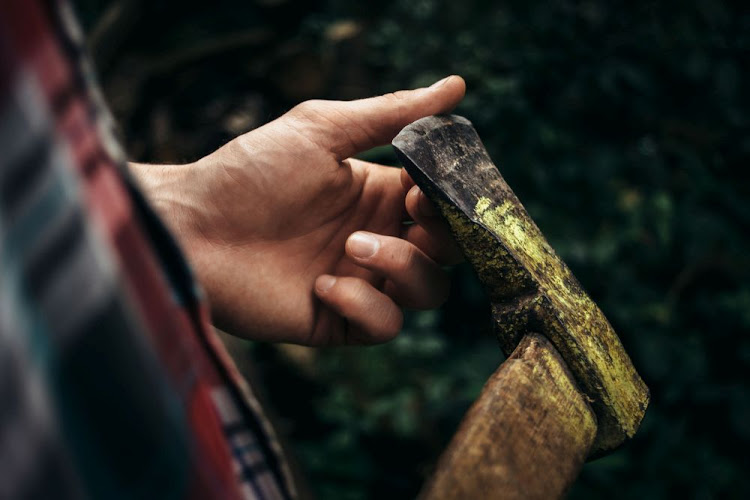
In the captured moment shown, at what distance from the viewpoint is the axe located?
0.81 meters

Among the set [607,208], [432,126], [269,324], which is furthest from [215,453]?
[607,208]

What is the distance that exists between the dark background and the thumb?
0.94 meters

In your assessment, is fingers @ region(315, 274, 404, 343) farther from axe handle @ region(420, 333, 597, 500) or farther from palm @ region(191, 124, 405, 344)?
axe handle @ region(420, 333, 597, 500)

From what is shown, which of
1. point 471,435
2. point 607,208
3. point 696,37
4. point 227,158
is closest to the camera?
point 471,435

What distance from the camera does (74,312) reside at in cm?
41

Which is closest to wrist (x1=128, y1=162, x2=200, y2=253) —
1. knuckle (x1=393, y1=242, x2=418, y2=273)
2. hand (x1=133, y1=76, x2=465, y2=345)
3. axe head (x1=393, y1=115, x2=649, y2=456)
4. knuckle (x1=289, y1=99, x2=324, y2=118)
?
hand (x1=133, y1=76, x2=465, y2=345)

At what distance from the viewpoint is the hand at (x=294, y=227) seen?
1284 mm

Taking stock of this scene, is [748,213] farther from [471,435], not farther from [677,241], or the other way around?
[471,435]

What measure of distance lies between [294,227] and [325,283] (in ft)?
0.50

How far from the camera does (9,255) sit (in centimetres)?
40

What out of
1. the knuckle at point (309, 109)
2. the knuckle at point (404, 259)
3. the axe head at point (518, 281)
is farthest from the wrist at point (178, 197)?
the axe head at point (518, 281)

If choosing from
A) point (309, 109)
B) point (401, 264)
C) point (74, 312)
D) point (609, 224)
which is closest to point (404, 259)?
point (401, 264)

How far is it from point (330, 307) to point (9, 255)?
A: 38.5 inches

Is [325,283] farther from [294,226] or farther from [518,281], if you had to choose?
[518,281]
